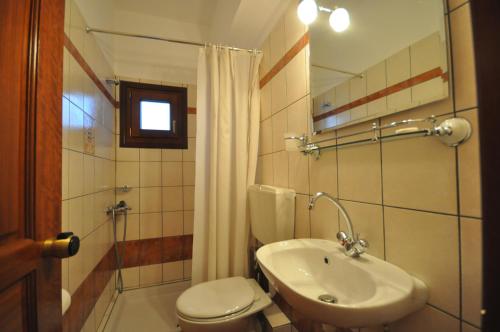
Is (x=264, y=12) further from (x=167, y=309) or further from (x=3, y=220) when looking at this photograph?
(x=167, y=309)

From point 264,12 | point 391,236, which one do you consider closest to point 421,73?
point 391,236

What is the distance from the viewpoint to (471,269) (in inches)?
21.2

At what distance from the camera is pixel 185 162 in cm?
222

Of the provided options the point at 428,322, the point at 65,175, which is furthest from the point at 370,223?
the point at 65,175

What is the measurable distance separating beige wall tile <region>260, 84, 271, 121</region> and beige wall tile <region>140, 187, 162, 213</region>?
129 cm

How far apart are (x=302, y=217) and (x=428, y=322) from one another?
0.68m

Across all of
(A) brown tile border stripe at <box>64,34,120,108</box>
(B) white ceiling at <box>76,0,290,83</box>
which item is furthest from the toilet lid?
(B) white ceiling at <box>76,0,290,83</box>

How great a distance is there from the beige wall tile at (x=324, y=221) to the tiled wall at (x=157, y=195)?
1452mm

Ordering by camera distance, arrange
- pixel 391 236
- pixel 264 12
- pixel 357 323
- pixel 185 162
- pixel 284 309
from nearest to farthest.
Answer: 1. pixel 357 323
2. pixel 391 236
3. pixel 284 309
4. pixel 264 12
5. pixel 185 162

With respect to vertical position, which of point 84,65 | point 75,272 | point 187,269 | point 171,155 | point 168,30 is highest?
point 168,30

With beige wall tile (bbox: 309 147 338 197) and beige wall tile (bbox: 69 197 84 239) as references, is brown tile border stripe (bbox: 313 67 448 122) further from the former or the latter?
beige wall tile (bbox: 69 197 84 239)

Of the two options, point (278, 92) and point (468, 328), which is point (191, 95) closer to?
point (278, 92)

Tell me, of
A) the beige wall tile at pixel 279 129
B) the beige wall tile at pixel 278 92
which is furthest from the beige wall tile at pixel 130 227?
the beige wall tile at pixel 278 92

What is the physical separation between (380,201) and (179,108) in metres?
2.05
